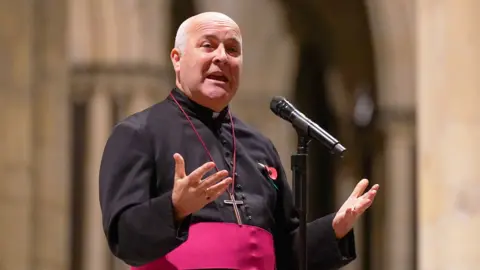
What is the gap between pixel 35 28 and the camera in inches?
211

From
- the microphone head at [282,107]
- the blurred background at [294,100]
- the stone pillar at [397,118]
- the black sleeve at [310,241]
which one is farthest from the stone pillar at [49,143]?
the stone pillar at [397,118]

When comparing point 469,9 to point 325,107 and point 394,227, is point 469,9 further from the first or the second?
point 325,107

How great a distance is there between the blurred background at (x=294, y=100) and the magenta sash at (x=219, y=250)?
1819mm

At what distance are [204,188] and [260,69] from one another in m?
6.68

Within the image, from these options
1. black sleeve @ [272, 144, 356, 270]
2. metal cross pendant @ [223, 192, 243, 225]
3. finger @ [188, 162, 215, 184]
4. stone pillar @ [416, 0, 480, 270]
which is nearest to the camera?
finger @ [188, 162, 215, 184]

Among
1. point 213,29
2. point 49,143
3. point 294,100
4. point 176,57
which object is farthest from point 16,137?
point 294,100

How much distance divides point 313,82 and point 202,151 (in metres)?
7.57

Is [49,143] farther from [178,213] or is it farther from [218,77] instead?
[178,213]

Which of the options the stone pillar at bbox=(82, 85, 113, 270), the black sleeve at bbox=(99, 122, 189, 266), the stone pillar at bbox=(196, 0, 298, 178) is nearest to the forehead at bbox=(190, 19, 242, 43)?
the black sleeve at bbox=(99, 122, 189, 266)

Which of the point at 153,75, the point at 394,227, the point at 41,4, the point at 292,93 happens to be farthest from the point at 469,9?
the point at 292,93

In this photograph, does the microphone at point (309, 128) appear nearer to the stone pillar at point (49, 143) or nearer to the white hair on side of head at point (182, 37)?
the white hair on side of head at point (182, 37)

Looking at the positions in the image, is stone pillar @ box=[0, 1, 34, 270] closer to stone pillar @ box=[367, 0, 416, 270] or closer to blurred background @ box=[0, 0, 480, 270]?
blurred background @ box=[0, 0, 480, 270]

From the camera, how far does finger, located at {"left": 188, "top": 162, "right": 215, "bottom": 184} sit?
200cm

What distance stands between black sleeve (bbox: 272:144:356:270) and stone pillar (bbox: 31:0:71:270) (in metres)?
2.97
